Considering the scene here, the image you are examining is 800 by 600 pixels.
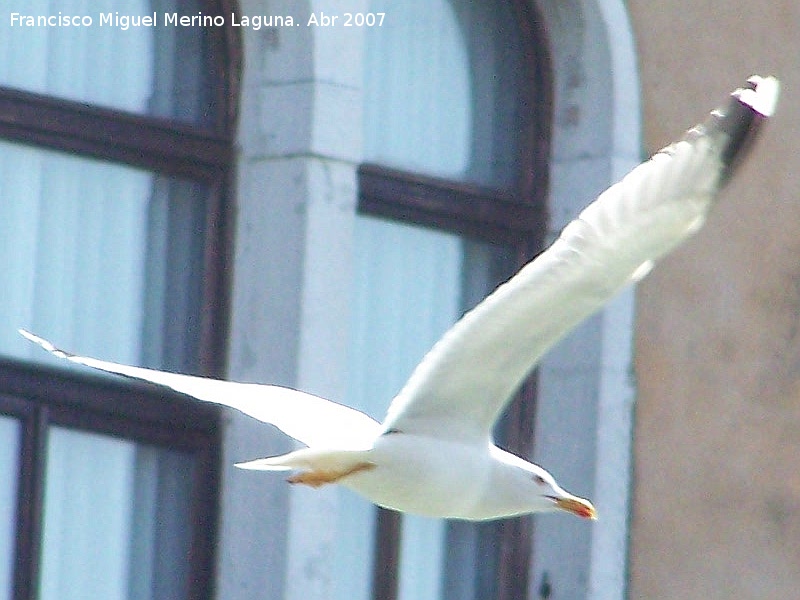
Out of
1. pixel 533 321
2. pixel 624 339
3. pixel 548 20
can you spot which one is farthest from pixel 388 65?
pixel 533 321

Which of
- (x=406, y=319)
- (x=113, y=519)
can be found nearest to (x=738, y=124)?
(x=113, y=519)

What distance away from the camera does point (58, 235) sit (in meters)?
6.81

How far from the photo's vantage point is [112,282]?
22.8ft

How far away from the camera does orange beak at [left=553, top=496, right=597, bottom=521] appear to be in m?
5.75

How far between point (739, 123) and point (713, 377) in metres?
2.85

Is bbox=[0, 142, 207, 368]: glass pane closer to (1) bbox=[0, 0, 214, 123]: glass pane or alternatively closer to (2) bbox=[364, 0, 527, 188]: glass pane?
(1) bbox=[0, 0, 214, 123]: glass pane

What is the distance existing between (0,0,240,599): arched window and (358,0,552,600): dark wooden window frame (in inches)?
23.9

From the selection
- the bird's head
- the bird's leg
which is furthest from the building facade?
the bird's leg

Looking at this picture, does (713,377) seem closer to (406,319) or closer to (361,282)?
(406,319)

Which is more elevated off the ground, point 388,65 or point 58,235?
point 388,65

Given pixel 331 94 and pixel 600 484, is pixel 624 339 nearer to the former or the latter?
pixel 600 484

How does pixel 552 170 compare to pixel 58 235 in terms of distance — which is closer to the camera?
pixel 58 235

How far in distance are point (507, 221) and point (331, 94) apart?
3.02 ft

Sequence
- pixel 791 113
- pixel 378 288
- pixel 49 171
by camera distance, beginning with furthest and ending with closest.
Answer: pixel 791 113 < pixel 378 288 < pixel 49 171
